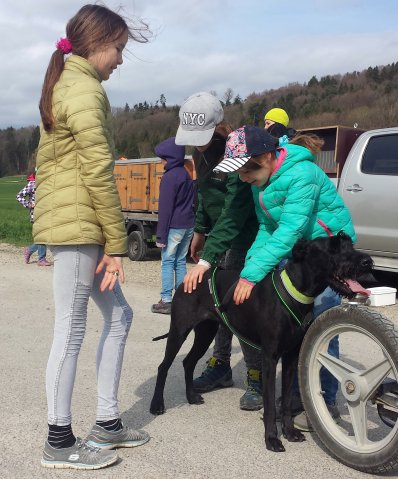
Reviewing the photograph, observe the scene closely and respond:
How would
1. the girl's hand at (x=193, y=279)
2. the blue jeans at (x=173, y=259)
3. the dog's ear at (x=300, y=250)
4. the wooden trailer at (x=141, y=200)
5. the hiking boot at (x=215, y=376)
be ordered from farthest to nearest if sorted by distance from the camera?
the wooden trailer at (x=141, y=200) → the blue jeans at (x=173, y=259) → the hiking boot at (x=215, y=376) → the girl's hand at (x=193, y=279) → the dog's ear at (x=300, y=250)

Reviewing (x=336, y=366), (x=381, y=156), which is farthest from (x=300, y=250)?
(x=381, y=156)

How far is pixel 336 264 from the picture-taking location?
316 cm

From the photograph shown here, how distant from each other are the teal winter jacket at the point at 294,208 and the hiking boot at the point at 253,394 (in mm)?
980

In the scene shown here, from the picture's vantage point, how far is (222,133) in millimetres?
4062

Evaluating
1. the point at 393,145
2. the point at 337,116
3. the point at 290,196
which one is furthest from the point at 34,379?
the point at 337,116

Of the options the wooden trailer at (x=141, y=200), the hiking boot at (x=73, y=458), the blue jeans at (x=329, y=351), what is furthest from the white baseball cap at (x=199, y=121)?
the wooden trailer at (x=141, y=200)

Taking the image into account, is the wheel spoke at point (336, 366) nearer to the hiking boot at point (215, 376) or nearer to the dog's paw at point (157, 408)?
the dog's paw at point (157, 408)

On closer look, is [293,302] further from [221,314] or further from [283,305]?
[221,314]

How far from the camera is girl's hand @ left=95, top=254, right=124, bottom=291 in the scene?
2.96 meters

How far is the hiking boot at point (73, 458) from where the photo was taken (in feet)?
9.96

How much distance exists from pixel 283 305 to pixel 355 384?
22.7 inches

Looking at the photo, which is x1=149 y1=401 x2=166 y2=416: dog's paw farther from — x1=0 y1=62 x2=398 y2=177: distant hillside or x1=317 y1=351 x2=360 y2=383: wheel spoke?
x1=0 y1=62 x2=398 y2=177: distant hillside

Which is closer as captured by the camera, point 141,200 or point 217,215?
point 217,215

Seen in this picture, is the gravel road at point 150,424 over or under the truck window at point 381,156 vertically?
under
